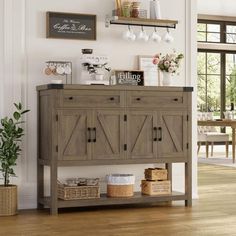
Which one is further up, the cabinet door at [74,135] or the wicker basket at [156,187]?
the cabinet door at [74,135]

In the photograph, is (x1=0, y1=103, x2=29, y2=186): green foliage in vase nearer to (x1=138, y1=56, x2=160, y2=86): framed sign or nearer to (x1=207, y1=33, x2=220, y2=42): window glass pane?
(x1=138, y1=56, x2=160, y2=86): framed sign

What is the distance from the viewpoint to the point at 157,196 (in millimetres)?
5414

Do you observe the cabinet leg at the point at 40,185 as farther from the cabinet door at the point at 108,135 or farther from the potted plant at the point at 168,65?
the potted plant at the point at 168,65

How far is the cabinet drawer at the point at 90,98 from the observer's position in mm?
5047

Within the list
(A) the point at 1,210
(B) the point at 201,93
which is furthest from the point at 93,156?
(B) the point at 201,93

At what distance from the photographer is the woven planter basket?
196 inches

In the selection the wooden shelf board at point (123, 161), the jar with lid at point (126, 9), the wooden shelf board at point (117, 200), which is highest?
the jar with lid at point (126, 9)

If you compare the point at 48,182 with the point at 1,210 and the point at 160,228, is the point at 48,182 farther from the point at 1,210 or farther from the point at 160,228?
the point at 160,228

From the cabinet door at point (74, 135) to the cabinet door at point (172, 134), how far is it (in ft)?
2.25

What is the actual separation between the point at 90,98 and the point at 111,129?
33 centimetres

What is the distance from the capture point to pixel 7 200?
197 inches

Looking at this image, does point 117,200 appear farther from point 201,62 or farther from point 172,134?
point 201,62

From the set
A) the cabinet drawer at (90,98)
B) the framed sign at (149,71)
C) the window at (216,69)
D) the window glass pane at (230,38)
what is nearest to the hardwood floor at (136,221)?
the cabinet drawer at (90,98)

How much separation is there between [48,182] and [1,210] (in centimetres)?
61
